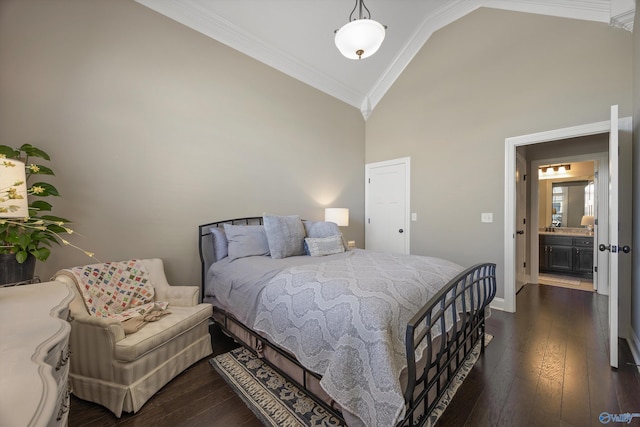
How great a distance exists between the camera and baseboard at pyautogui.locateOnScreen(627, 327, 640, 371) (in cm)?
209

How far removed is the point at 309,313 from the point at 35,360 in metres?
1.14

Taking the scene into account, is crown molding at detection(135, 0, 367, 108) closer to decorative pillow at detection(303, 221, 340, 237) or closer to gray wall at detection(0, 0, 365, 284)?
gray wall at detection(0, 0, 365, 284)

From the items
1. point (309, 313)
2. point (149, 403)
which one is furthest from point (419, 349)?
point (149, 403)

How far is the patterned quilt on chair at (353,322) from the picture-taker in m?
1.16

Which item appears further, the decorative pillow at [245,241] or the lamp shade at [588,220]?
the lamp shade at [588,220]

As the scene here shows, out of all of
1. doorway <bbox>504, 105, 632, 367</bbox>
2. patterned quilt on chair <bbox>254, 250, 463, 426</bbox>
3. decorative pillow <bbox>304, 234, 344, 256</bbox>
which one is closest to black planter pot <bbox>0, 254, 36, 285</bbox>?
patterned quilt on chair <bbox>254, 250, 463, 426</bbox>

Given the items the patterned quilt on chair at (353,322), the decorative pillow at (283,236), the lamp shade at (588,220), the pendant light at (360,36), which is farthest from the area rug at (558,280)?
the pendant light at (360,36)

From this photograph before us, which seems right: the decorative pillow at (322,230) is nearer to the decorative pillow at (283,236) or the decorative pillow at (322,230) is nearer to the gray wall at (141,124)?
the decorative pillow at (283,236)

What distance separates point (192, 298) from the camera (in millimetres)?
2238

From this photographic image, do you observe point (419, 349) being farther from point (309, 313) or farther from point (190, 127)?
point (190, 127)

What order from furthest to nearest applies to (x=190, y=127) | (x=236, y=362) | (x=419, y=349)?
(x=190, y=127), (x=236, y=362), (x=419, y=349)

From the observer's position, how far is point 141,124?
8.02 feet

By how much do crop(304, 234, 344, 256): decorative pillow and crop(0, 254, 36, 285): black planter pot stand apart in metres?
2.10

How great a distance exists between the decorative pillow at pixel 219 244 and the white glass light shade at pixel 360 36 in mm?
2135
